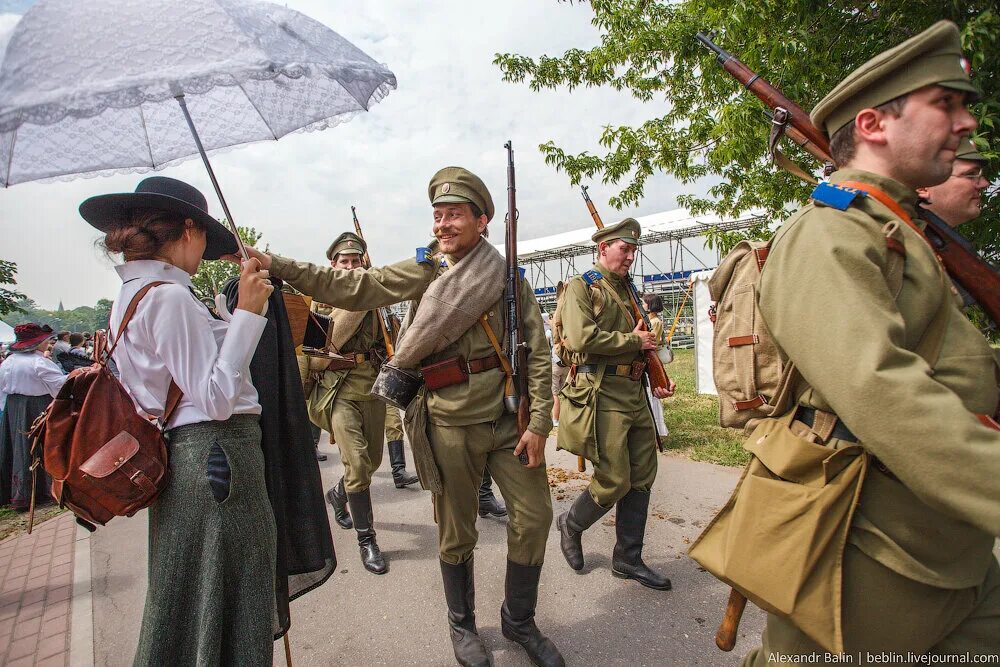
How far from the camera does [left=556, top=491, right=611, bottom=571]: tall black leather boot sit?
3.42 metres

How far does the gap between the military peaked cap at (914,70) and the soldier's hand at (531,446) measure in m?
1.80

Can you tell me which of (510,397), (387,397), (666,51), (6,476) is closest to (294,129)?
(387,397)

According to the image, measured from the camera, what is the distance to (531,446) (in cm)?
256

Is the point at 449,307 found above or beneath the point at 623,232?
beneath

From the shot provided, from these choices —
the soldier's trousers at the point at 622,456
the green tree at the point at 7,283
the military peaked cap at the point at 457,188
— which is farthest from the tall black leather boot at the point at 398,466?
the green tree at the point at 7,283

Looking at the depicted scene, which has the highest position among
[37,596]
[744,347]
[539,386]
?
[744,347]

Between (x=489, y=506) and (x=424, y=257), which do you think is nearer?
(x=424, y=257)

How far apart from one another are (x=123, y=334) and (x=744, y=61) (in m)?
4.54

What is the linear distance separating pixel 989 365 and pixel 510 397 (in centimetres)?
178

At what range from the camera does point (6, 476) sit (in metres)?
6.23

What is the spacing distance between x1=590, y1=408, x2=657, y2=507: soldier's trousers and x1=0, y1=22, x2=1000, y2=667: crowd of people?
2.63 ft

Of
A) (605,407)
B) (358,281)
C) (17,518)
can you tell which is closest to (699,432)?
(605,407)

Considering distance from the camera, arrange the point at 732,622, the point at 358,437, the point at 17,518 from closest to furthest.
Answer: the point at 732,622
the point at 358,437
the point at 17,518

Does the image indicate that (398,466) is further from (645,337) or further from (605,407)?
(645,337)
